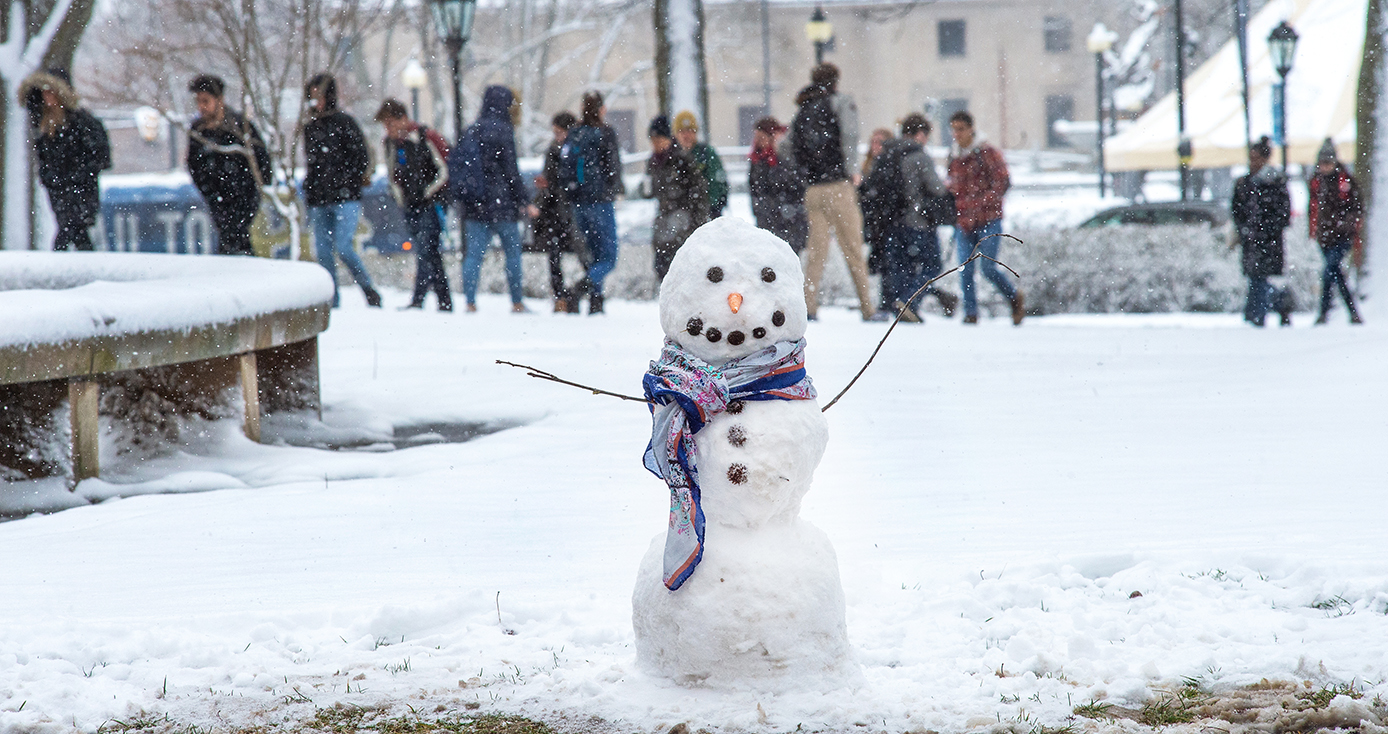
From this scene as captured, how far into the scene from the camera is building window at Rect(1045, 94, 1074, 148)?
5662cm

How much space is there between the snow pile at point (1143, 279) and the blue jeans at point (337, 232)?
6.25 metres

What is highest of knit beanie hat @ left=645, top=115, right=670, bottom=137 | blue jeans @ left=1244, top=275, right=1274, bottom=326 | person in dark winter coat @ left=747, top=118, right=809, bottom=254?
knit beanie hat @ left=645, top=115, right=670, bottom=137

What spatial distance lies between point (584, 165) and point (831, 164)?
75.9 inches

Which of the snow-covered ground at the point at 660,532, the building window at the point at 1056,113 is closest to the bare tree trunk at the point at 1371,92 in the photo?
the snow-covered ground at the point at 660,532

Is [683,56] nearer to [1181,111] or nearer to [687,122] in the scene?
[687,122]

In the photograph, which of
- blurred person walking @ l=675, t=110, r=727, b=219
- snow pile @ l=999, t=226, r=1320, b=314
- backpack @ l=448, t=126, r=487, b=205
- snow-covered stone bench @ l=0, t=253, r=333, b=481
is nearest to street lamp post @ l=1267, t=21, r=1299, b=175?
snow pile @ l=999, t=226, r=1320, b=314

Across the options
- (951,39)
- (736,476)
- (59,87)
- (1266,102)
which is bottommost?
(736,476)

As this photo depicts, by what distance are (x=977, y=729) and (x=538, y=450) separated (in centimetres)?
378

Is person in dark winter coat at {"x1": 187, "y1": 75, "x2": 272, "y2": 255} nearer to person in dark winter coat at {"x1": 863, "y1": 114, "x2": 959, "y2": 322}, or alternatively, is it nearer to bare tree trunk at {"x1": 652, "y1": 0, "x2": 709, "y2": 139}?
bare tree trunk at {"x1": 652, "y1": 0, "x2": 709, "y2": 139}

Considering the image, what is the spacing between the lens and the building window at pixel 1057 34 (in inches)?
2199

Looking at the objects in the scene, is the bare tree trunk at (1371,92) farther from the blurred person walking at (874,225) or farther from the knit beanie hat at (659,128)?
the knit beanie hat at (659,128)

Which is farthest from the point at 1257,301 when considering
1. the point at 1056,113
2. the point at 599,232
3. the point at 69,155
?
the point at 1056,113

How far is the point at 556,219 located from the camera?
38.1 feet

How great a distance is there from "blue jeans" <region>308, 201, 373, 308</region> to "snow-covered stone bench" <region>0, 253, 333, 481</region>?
3735 millimetres
